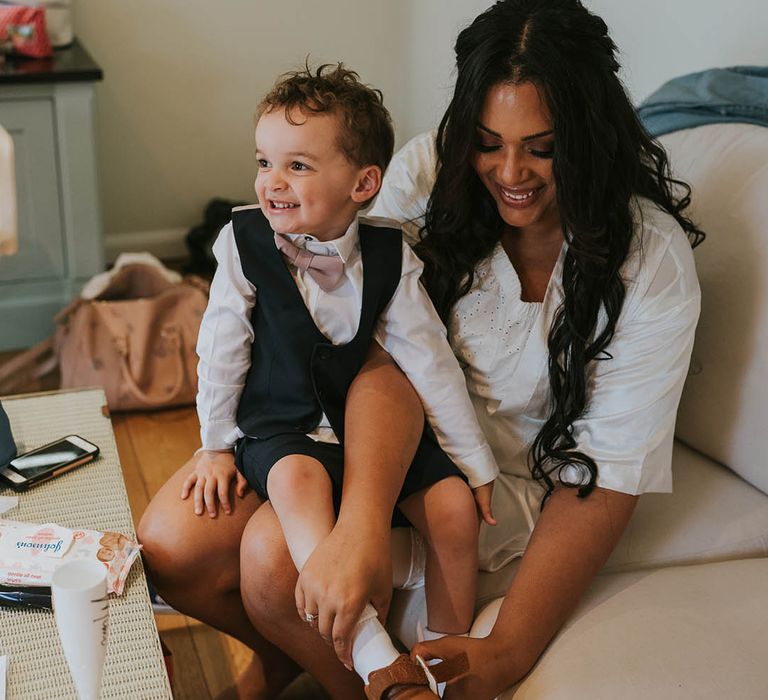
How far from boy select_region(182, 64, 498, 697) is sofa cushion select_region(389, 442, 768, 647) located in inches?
2.8

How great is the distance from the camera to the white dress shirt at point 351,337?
4.88ft

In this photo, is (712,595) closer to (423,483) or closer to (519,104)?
(423,483)

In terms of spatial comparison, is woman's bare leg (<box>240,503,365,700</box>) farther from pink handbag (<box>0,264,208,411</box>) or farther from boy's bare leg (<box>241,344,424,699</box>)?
pink handbag (<box>0,264,208,411</box>)

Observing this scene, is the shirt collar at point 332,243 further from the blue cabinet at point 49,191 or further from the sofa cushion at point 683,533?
the blue cabinet at point 49,191

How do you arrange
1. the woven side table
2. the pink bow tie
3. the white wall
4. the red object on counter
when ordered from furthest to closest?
the white wall, the red object on counter, the pink bow tie, the woven side table

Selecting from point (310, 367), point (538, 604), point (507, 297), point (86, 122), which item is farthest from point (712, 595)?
point (86, 122)

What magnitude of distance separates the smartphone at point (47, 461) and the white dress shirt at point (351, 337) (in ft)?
0.67

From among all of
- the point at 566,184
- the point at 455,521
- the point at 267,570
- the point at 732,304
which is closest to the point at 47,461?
the point at 267,570

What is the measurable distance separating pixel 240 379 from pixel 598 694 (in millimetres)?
678

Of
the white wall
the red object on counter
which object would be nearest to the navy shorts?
the red object on counter

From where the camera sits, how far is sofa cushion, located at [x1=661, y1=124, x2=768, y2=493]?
154 centimetres

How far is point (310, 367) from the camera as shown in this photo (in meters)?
1.48

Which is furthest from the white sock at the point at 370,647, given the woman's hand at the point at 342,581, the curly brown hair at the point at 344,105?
the curly brown hair at the point at 344,105

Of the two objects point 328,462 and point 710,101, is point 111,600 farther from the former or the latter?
point 710,101
